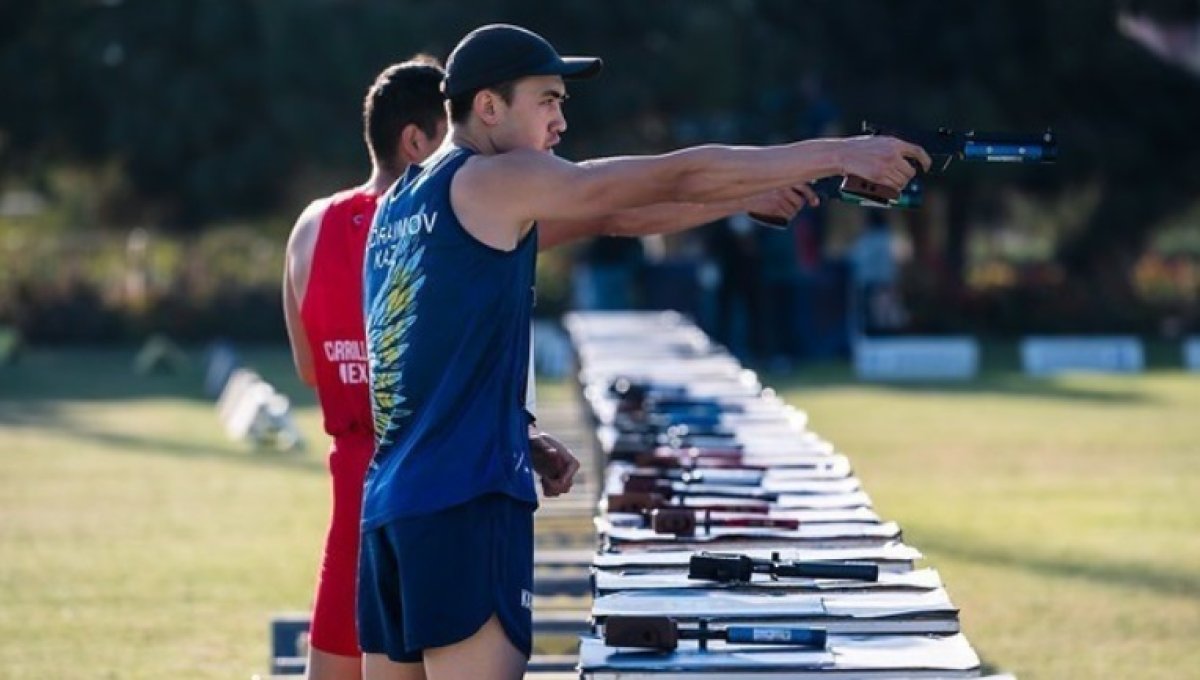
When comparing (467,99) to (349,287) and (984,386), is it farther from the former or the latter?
(984,386)

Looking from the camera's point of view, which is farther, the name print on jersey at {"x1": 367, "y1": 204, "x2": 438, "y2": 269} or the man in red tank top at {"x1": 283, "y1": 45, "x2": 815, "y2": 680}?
the man in red tank top at {"x1": 283, "y1": 45, "x2": 815, "y2": 680}

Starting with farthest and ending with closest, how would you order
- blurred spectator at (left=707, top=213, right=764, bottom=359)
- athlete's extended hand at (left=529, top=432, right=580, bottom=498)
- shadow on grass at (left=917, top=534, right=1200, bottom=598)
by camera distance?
blurred spectator at (left=707, top=213, right=764, bottom=359) → shadow on grass at (left=917, top=534, right=1200, bottom=598) → athlete's extended hand at (left=529, top=432, right=580, bottom=498)

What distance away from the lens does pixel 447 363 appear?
552 cm

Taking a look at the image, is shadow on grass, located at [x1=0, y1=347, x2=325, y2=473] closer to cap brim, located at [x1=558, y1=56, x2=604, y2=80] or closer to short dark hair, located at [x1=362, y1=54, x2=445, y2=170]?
short dark hair, located at [x1=362, y1=54, x2=445, y2=170]

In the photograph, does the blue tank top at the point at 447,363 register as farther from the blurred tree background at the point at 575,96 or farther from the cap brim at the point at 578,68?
the blurred tree background at the point at 575,96

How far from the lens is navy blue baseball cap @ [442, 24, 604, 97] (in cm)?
554

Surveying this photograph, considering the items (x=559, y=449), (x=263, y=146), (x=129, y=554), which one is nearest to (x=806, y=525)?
(x=559, y=449)

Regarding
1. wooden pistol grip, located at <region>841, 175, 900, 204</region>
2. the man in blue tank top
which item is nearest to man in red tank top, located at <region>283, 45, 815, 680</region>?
wooden pistol grip, located at <region>841, 175, 900, 204</region>

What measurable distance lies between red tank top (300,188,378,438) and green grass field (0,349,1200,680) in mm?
3242

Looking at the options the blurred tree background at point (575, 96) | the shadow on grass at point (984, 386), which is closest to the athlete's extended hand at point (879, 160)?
the shadow on grass at point (984, 386)

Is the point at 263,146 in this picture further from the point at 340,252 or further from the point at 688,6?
the point at 340,252

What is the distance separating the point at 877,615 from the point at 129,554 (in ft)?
28.3

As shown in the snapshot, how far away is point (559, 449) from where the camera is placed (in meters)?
6.30

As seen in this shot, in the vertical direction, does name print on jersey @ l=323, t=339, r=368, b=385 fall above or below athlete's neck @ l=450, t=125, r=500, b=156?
below
